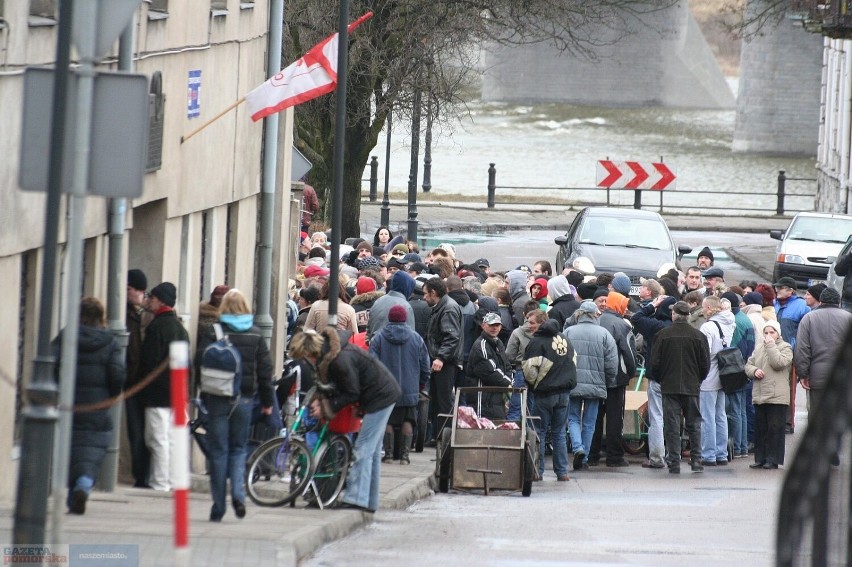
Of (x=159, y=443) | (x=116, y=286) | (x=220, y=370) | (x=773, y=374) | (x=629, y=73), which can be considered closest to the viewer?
(x=220, y=370)

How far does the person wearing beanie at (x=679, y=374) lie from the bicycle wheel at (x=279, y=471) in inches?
178

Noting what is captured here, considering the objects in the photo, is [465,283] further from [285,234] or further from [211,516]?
[211,516]

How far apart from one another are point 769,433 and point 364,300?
406 cm

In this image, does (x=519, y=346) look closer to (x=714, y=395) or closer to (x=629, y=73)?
(x=714, y=395)

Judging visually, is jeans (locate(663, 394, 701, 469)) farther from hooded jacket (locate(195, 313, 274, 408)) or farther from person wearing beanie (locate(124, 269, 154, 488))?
hooded jacket (locate(195, 313, 274, 408))

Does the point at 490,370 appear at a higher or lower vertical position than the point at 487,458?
higher

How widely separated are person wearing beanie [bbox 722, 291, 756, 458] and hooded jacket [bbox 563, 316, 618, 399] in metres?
1.55

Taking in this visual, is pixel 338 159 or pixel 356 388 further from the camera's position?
pixel 338 159

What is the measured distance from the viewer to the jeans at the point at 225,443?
975 centimetres

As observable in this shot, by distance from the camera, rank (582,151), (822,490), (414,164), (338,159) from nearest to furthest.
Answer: (822,490), (338,159), (414,164), (582,151)

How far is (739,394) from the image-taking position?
1517 centimetres

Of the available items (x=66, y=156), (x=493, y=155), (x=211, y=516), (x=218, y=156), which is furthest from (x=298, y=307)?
(x=493, y=155)

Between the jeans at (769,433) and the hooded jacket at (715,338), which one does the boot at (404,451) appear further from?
the jeans at (769,433)

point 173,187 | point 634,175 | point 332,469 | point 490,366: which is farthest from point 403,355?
point 634,175
